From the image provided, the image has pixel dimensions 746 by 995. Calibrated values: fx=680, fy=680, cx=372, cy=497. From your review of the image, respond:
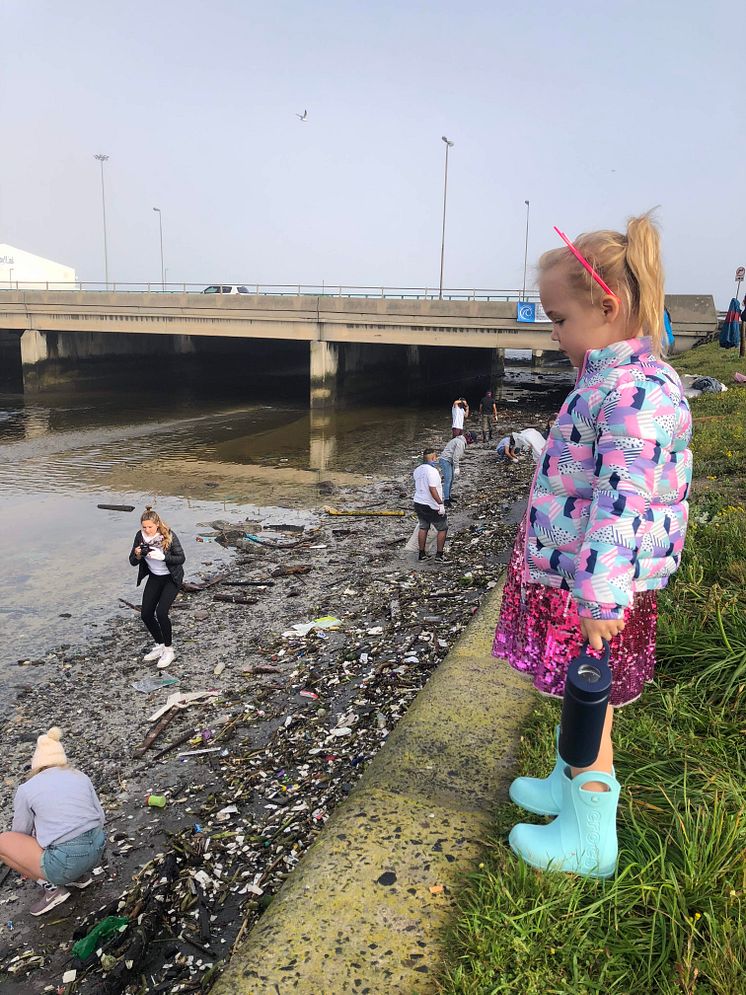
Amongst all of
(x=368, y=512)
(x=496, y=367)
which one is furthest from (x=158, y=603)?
(x=496, y=367)

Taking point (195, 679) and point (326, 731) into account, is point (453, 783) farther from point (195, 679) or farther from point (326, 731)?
point (195, 679)

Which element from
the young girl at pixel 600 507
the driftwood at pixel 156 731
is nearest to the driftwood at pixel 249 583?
the driftwood at pixel 156 731

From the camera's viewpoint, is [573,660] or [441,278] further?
[441,278]

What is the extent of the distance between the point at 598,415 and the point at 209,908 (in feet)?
10.7

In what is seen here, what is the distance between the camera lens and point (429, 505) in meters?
9.88

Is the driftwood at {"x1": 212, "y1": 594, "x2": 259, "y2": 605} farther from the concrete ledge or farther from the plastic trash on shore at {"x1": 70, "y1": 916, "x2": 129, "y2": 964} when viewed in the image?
the concrete ledge

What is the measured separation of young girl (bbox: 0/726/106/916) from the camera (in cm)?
386

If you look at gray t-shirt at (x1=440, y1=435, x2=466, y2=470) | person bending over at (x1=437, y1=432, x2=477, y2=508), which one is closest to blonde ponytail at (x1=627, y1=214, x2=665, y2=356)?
person bending over at (x1=437, y1=432, x2=477, y2=508)

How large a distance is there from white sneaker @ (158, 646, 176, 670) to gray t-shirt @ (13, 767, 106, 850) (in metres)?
2.92

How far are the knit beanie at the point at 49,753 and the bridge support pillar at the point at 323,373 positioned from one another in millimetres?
27778

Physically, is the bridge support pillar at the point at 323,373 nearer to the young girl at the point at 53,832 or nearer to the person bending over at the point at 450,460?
the person bending over at the point at 450,460

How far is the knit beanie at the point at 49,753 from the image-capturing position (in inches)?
160

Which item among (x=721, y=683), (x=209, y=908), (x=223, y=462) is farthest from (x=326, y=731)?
(x=223, y=462)

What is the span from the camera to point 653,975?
2025 mm
